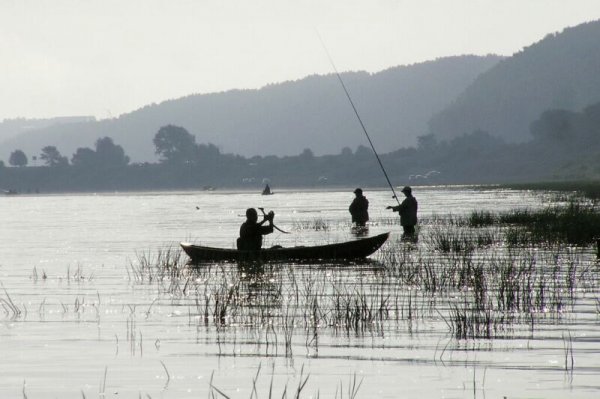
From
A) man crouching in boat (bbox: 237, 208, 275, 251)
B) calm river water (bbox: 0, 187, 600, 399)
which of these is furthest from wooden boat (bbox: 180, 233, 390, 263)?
calm river water (bbox: 0, 187, 600, 399)

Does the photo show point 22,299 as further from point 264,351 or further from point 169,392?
point 169,392

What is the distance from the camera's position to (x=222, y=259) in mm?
28125

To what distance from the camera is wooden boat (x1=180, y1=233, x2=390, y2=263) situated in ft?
90.4

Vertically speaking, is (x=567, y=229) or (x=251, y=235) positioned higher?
(x=251, y=235)

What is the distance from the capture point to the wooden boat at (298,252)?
90.4 ft

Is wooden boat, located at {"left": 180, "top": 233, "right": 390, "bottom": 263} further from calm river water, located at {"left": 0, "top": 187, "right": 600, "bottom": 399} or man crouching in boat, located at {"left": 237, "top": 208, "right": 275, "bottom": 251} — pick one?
calm river water, located at {"left": 0, "top": 187, "right": 600, "bottom": 399}

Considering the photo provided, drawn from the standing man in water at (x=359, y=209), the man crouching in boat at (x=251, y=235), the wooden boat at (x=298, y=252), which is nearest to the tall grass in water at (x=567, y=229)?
the standing man in water at (x=359, y=209)

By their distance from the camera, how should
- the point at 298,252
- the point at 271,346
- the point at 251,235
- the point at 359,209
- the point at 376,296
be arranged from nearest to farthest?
the point at 271,346 < the point at 376,296 < the point at 251,235 < the point at 298,252 < the point at 359,209

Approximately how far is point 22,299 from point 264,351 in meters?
9.34

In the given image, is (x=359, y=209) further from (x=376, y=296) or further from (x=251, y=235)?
(x=376, y=296)

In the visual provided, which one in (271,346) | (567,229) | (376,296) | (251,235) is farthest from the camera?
(567,229)

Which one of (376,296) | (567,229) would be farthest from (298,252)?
(567,229)

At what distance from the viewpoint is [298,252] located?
27.7 metres

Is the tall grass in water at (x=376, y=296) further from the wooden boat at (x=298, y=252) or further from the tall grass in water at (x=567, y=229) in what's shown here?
the tall grass in water at (x=567, y=229)
